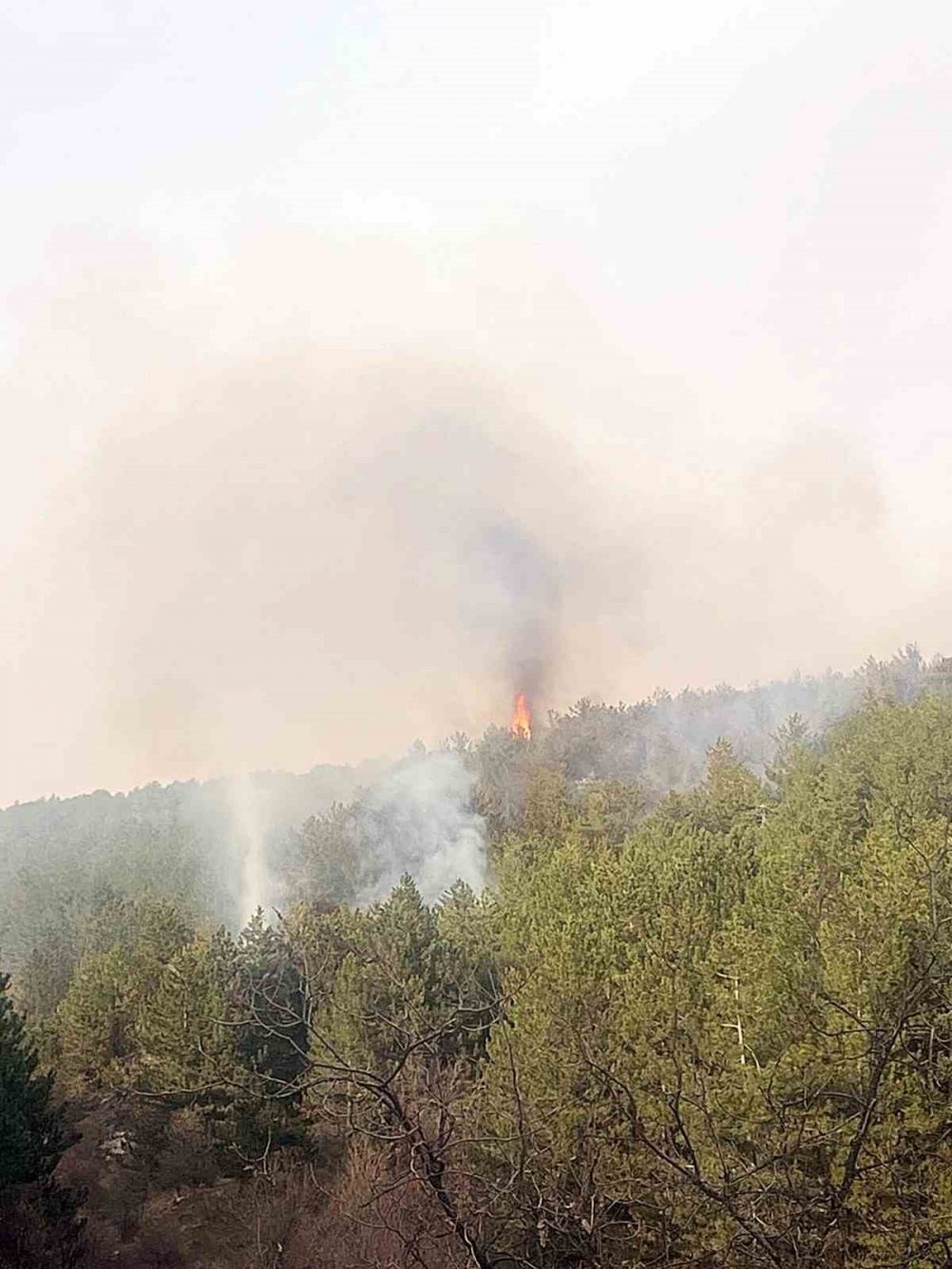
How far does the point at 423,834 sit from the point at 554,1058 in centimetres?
6726

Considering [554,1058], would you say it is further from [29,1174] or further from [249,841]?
[249,841]

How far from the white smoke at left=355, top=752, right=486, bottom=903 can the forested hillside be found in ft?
4.61

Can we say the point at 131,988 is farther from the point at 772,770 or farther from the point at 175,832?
the point at 175,832

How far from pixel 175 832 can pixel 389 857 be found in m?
47.8

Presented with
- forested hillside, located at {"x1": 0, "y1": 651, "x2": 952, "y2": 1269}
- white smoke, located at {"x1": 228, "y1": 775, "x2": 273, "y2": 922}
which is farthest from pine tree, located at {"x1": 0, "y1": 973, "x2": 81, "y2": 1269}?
white smoke, located at {"x1": 228, "y1": 775, "x2": 273, "y2": 922}

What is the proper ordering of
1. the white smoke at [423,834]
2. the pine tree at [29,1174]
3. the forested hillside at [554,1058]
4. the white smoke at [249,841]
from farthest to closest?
1. the white smoke at [249,841]
2. the white smoke at [423,834]
3. the pine tree at [29,1174]
4. the forested hillside at [554,1058]

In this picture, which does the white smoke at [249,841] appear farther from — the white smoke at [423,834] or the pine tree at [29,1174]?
the pine tree at [29,1174]

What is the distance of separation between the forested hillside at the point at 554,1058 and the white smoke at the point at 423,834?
141 cm

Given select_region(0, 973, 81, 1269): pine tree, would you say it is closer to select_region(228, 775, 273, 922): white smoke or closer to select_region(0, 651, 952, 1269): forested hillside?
select_region(0, 651, 952, 1269): forested hillside

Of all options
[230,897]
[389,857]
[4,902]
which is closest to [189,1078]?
[389,857]

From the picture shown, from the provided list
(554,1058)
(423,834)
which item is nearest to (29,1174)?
(554,1058)

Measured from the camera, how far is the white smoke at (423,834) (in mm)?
76062

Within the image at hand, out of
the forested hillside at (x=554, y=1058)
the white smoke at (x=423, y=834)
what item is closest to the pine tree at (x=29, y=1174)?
the forested hillside at (x=554, y=1058)

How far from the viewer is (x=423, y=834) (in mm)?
85812
